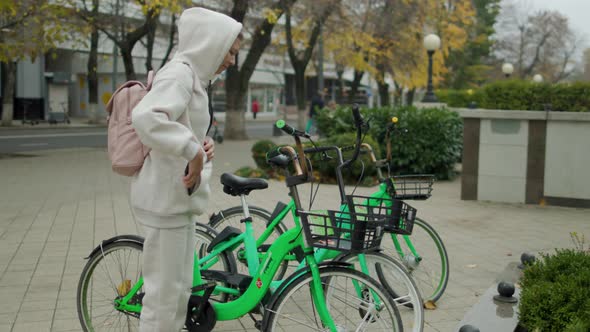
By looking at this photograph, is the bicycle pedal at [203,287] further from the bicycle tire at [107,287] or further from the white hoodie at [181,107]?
the white hoodie at [181,107]

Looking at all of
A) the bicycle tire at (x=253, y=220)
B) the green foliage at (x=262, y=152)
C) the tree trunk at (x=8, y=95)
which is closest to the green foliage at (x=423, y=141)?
the green foliage at (x=262, y=152)

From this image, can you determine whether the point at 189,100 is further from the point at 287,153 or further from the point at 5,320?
the point at 5,320

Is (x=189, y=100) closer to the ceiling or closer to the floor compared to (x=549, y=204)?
closer to the ceiling

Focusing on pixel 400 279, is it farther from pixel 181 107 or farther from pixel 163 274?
pixel 181 107

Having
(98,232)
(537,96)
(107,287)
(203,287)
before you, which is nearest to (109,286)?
(107,287)

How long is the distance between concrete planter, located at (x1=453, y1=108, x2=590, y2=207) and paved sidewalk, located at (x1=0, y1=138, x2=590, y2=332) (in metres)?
0.21

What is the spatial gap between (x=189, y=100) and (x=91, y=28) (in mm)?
16398

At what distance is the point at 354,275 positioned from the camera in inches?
127

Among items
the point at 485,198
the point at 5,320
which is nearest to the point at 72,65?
the point at 485,198

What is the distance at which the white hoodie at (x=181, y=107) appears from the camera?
306 centimetres

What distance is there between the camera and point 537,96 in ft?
33.5

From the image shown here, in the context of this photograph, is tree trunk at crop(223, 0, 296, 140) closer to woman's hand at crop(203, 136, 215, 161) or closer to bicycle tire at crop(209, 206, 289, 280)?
bicycle tire at crop(209, 206, 289, 280)

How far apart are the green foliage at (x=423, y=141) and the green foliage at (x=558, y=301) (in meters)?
8.93

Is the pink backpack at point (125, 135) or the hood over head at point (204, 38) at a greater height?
the hood over head at point (204, 38)
